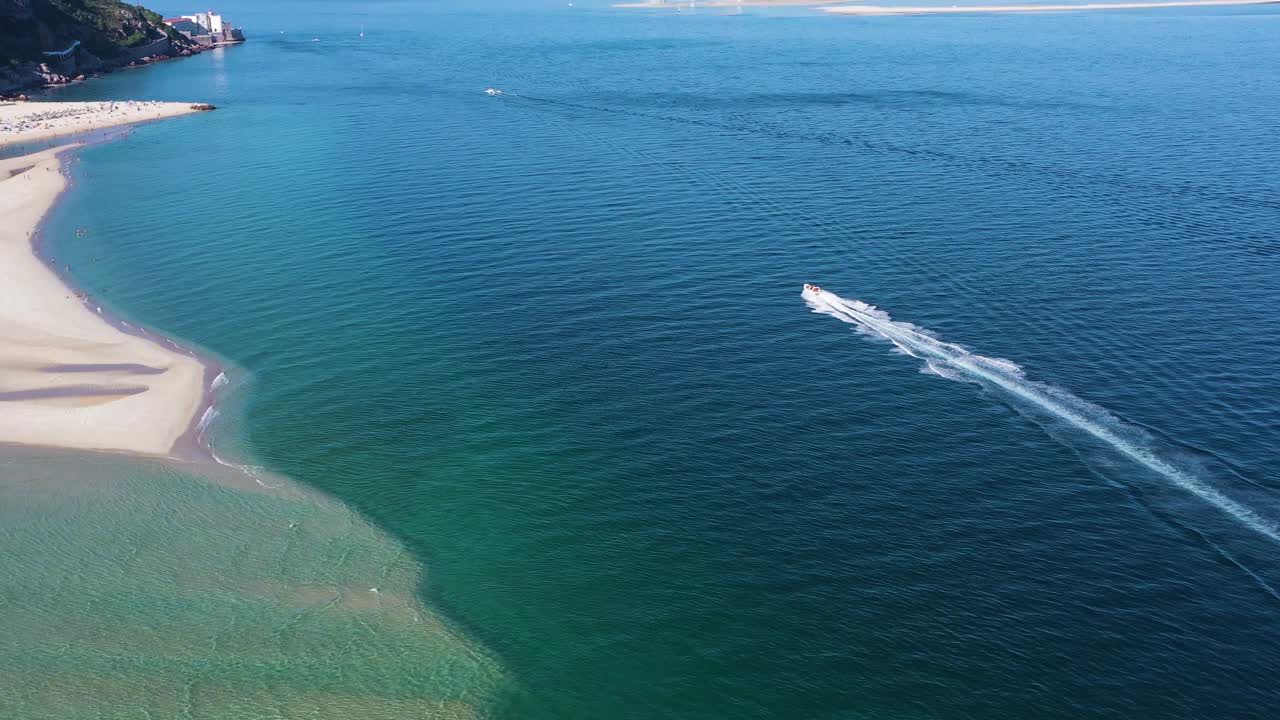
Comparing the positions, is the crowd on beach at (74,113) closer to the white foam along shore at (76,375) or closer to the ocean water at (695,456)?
the ocean water at (695,456)

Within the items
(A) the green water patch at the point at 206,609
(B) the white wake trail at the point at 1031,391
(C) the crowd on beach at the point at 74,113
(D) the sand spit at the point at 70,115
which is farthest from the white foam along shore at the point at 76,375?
(C) the crowd on beach at the point at 74,113

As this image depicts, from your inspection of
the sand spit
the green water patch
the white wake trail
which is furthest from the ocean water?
the sand spit

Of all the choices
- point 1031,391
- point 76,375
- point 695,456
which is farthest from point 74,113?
point 1031,391

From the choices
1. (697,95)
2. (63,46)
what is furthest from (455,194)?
(63,46)

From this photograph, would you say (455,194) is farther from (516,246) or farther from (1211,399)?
(1211,399)

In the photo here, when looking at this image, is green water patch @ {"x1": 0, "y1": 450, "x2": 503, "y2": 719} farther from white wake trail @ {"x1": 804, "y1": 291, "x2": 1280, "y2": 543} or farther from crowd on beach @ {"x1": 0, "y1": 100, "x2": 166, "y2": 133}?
crowd on beach @ {"x1": 0, "y1": 100, "x2": 166, "y2": 133}
